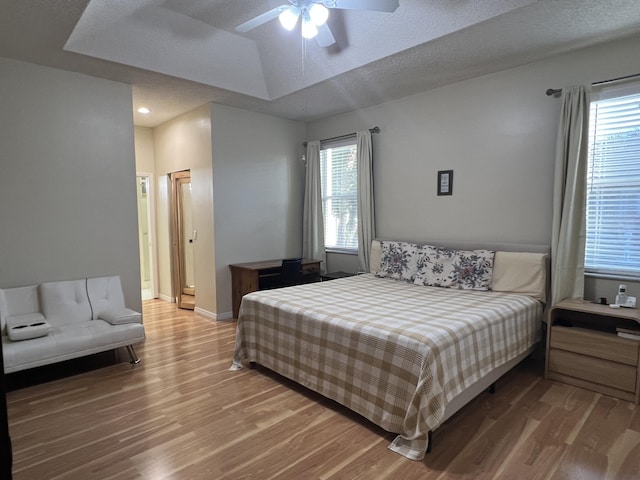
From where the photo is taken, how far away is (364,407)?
2350 mm

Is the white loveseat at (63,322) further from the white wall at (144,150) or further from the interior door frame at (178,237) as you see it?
the white wall at (144,150)

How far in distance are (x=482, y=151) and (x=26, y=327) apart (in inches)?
174

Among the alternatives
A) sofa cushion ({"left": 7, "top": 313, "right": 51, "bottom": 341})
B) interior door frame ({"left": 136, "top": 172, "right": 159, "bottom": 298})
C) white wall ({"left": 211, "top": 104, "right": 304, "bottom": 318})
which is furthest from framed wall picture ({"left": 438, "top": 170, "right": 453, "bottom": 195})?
A: interior door frame ({"left": 136, "top": 172, "right": 159, "bottom": 298})

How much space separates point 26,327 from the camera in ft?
9.59

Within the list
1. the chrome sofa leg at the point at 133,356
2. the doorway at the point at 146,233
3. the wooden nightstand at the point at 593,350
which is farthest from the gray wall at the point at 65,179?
the wooden nightstand at the point at 593,350

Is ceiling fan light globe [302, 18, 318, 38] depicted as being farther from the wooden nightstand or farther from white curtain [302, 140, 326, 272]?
the wooden nightstand

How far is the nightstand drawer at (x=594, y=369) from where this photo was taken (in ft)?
8.65

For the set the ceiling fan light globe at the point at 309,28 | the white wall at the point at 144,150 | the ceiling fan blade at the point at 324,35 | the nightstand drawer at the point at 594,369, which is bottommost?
the nightstand drawer at the point at 594,369

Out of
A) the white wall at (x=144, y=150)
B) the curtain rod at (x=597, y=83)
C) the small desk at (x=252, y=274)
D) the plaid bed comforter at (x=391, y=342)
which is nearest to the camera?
the plaid bed comforter at (x=391, y=342)

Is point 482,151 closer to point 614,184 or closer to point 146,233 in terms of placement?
point 614,184

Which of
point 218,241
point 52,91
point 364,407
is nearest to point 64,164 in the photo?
point 52,91

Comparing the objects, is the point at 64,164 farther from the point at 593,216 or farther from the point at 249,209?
the point at 593,216

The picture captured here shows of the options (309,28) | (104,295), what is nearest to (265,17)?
(309,28)

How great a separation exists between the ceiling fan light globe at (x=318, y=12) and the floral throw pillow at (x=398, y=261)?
8.17 ft
